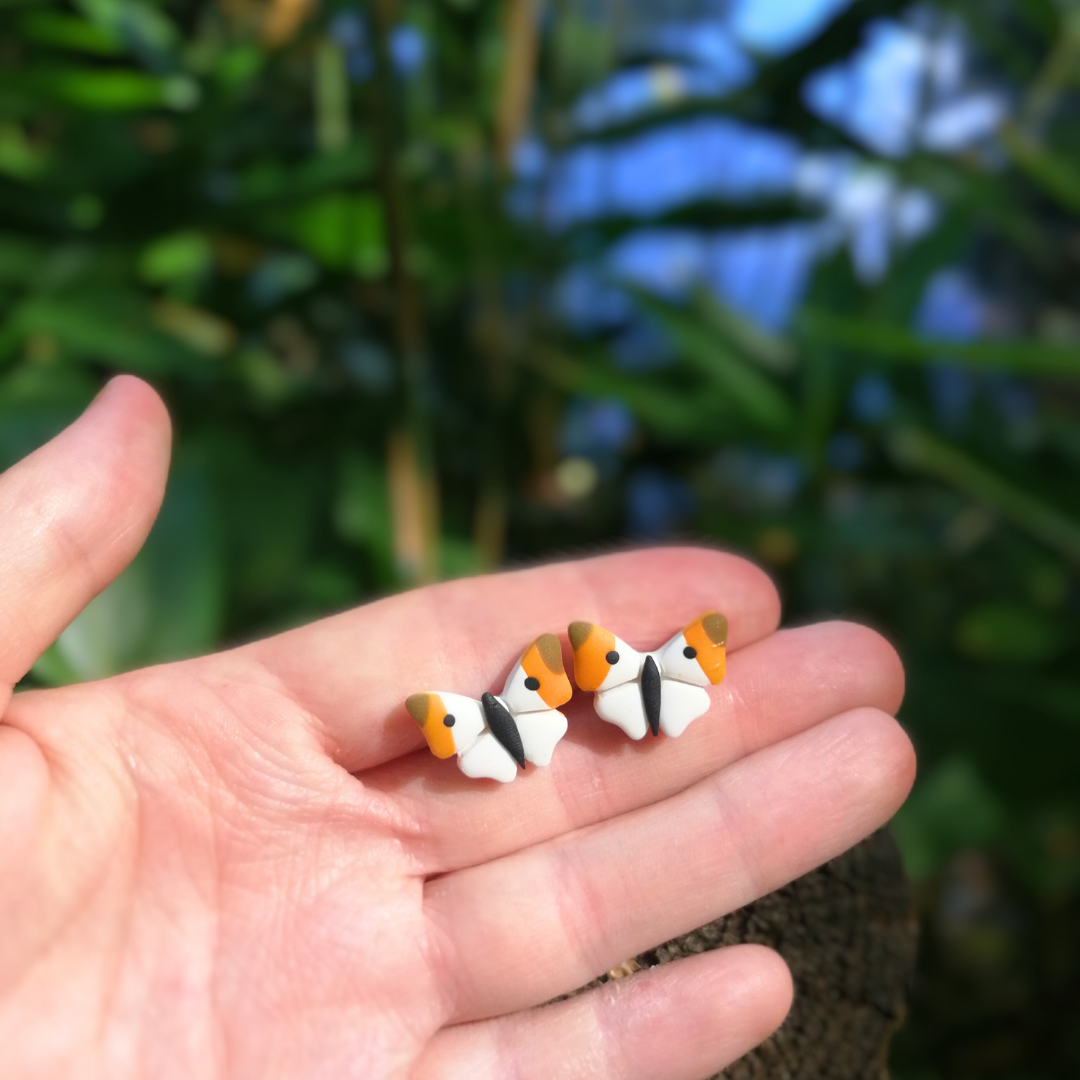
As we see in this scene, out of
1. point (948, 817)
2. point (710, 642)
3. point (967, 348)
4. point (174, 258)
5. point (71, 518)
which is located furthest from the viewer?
point (174, 258)

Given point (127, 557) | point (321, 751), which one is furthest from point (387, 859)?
point (127, 557)

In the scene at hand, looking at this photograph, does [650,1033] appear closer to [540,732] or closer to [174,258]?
[540,732]

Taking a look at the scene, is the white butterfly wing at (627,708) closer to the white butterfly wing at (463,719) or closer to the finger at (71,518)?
the white butterfly wing at (463,719)

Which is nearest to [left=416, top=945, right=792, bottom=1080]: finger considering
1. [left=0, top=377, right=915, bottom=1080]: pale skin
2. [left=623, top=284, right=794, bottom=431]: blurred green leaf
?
[left=0, top=377, right=915, bottom=1080]: pale skin

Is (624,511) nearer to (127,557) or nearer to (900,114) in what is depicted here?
(900,114)

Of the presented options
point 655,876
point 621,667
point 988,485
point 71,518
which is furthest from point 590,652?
point 988,485

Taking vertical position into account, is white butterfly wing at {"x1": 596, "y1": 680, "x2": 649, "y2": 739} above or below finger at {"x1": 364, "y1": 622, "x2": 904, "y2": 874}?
above

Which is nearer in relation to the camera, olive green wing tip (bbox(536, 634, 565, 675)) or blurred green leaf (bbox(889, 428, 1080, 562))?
olive green wing tip (bbox(536, 634, 565, 675))

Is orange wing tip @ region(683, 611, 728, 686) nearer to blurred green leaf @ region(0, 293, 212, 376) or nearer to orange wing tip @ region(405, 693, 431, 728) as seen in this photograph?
→ orange wing tip @ region(405, 693, 431, 728)
